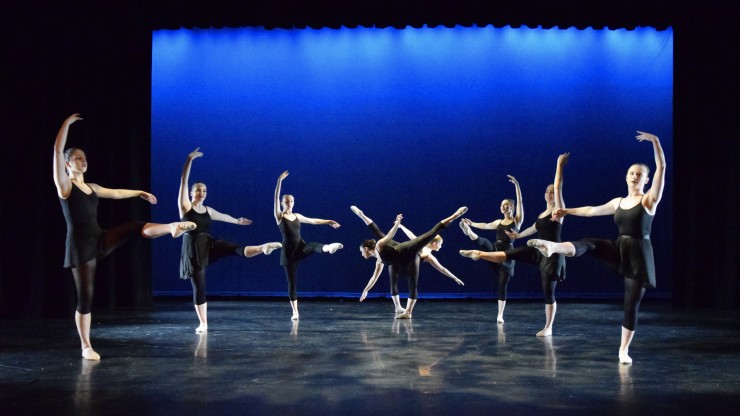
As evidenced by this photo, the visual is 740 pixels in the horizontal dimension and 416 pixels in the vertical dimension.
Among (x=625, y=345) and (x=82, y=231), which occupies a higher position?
(x=82, y=231)

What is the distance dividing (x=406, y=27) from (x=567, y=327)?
541 cm

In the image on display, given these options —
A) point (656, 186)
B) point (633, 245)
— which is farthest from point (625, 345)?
point (656, 186)

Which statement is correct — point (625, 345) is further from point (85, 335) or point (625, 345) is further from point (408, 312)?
point (85, 335)

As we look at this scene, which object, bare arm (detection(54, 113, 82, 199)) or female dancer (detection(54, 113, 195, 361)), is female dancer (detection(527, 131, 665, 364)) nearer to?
female dancer (detection(54, 113, 195, 361))

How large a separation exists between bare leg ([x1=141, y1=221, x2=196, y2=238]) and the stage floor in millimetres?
895

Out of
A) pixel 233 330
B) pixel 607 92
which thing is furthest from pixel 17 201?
pixel 607 92

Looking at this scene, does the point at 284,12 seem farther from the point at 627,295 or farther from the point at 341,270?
the point at 627,295

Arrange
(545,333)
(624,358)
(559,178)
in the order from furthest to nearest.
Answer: (545,333)
(559,178)
(624,358)

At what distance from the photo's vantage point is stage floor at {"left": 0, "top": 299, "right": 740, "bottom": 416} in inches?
145

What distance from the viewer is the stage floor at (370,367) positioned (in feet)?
12.1

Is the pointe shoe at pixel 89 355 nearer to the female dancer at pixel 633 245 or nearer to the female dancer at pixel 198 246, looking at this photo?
the female dancer at pixel 198 246

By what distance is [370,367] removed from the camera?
481 cm

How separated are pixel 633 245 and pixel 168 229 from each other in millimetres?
3117


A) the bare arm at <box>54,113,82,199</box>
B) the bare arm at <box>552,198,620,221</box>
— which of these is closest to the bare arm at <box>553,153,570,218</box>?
the bare arm at <box>552,198,620,221</box>
